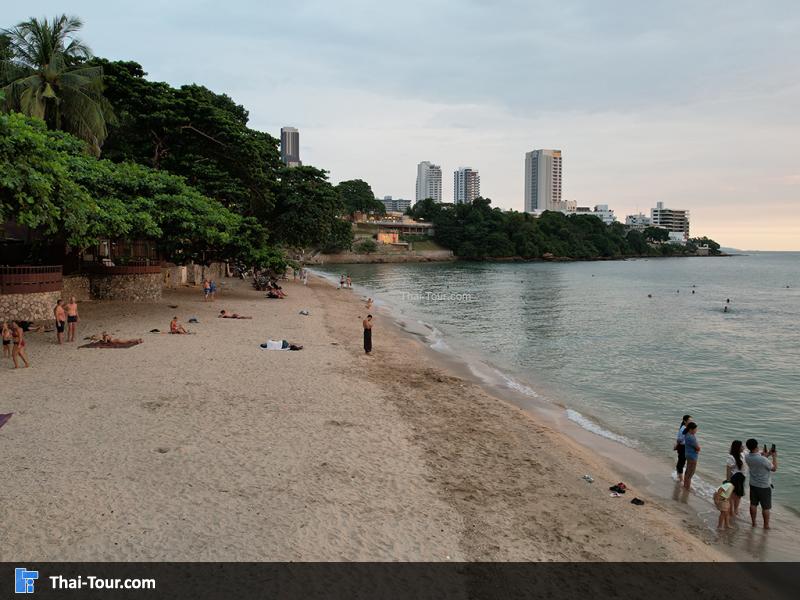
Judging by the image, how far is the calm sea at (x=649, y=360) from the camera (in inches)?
570

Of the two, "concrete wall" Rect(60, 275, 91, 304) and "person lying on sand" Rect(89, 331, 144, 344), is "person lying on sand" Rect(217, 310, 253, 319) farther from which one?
"concrete wall" Rect(60, 275, 91, 304)

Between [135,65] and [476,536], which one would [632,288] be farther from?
[476,536]

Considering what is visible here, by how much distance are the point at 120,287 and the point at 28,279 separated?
8354 mm

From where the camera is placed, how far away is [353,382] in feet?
49.9

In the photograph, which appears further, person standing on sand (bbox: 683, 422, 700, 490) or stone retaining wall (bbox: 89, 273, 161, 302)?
stone retaining wall (bbox: 89, 273, 161, 302)

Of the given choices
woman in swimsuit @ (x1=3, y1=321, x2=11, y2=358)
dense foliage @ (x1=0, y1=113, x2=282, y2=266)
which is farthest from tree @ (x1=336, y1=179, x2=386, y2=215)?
woman in swimsuit @ (x1=3, y1=321, x2=11, y2=358)

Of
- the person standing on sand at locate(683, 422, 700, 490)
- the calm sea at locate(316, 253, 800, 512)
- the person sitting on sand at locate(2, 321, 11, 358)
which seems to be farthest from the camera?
the person sitting on sand at locate(2, 321, 11, 358)

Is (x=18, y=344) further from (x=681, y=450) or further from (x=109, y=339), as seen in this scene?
(x=681, y=450)

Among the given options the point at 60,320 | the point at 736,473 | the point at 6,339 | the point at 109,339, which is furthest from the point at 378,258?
the point at 736,473

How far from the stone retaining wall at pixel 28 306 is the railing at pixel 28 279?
18 centimetres

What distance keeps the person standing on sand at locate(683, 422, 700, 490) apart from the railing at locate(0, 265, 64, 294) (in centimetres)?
2133

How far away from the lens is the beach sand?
7.01 m
